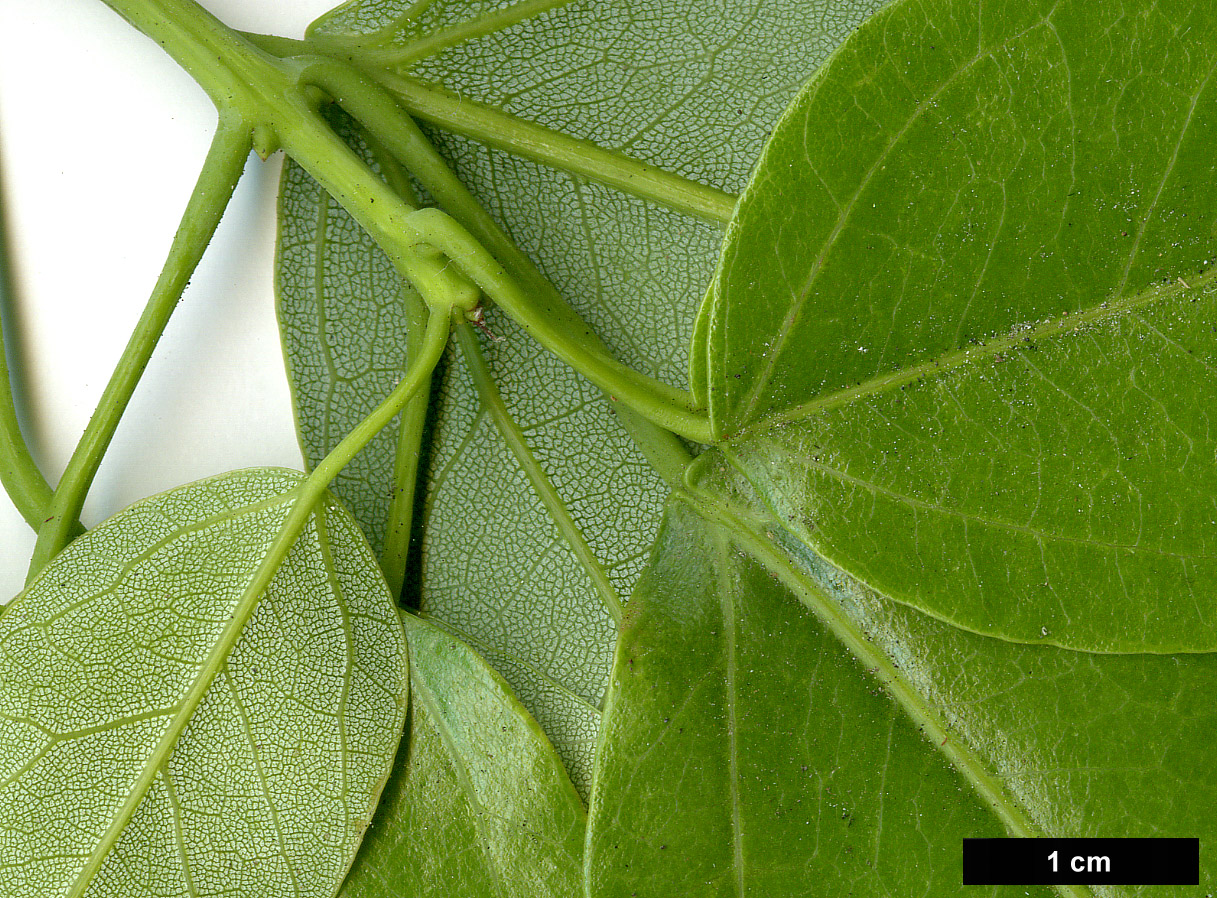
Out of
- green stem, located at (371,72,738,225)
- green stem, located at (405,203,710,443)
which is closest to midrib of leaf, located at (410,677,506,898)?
green stem, located at (405,203,710,443)

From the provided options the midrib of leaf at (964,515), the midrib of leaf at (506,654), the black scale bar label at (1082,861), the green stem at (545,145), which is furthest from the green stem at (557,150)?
the black scale bar label at (1082,861)

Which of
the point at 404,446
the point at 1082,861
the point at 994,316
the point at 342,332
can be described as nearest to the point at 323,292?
the point at 342,332

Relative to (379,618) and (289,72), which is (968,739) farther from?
(289,72)

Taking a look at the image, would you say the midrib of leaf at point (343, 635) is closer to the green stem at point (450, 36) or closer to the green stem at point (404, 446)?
the green stem at point (404, 446)

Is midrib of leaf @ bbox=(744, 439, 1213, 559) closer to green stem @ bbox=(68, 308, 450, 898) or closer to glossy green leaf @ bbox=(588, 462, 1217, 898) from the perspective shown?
glossy green leaf @ bbox=(588, 462, 1217, 898)

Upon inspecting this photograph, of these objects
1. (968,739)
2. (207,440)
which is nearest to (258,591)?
(207,440)
